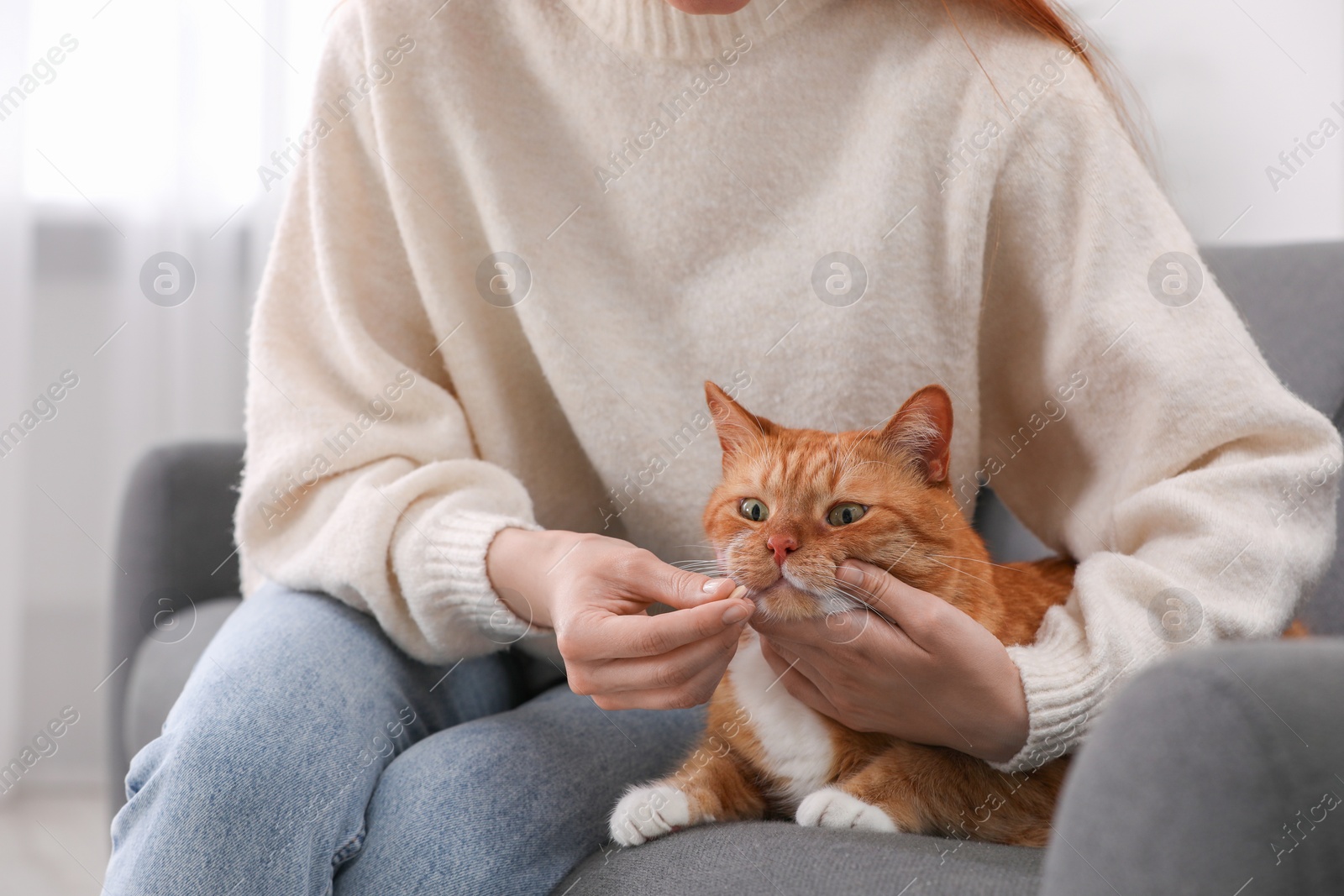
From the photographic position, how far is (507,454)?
1309 millimetres

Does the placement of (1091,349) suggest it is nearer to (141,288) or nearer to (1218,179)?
(1218,179)

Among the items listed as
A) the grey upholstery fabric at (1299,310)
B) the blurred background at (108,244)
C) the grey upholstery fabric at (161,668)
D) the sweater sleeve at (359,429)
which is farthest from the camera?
the blurred background at (108,244)

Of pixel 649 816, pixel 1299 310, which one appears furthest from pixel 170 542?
pixel 1299 310

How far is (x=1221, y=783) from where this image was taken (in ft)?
1.63

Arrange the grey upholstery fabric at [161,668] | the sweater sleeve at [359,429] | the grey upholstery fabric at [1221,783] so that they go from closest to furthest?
the grey upholstery fabric at [1221,783]
the sweater sleeve at [359,429]
the grey upholstery fabric at [161,668]

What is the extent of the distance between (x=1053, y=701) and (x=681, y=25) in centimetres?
88

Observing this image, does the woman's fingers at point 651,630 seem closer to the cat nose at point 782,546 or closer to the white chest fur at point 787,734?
the cat nose at point 782,546

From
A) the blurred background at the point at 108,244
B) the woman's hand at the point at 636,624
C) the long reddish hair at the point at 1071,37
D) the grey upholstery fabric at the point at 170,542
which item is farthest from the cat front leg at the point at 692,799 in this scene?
the blurred background at the point at 108,244

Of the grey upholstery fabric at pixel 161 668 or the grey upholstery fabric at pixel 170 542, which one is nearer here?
the grey upholstery fabric at pixel 161 668

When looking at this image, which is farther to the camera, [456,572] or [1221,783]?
[456,572]

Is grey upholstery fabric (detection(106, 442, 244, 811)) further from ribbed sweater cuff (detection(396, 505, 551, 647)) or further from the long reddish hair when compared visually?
the long reddish hair

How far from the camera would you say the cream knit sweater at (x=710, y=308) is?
1011 mm

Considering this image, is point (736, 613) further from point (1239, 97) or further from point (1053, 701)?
point (1239, 97)

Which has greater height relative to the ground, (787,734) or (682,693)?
(682,693)
